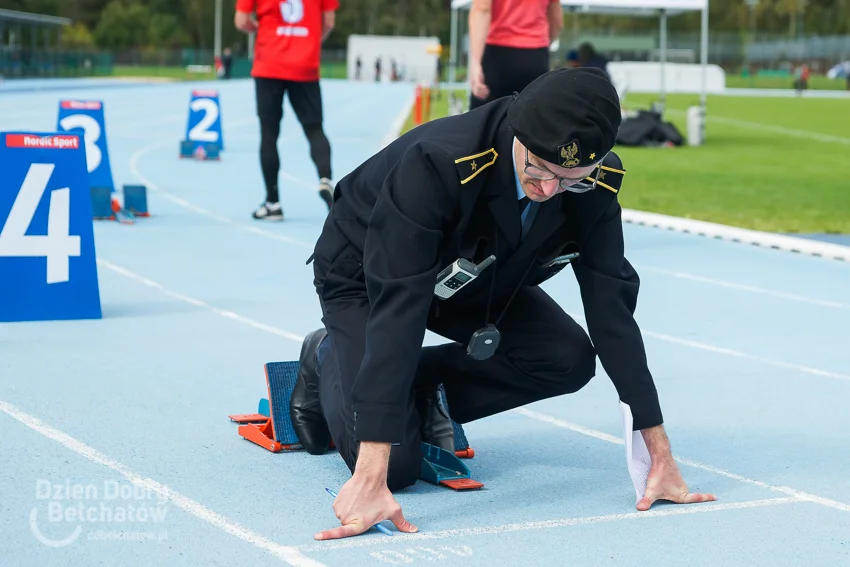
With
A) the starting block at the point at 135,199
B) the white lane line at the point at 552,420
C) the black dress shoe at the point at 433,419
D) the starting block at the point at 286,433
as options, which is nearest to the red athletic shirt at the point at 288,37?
the starting block at the point at 135,199

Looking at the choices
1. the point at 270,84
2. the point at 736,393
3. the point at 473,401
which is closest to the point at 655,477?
the point at 473,401

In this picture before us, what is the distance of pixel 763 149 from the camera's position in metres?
19.2

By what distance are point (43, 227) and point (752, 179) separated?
9.99 metres

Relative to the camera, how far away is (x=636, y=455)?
356 cm

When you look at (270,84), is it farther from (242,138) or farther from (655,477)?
(242,138)

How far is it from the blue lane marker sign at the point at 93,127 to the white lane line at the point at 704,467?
715 cm

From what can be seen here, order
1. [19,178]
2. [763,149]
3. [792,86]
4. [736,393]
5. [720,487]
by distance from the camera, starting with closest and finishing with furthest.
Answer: [720,487] < [736,393] < [19,178] < [763,149] < [792,86]

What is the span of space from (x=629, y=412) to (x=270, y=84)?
20.4 feet

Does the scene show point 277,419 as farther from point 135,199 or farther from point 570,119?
point 135,199

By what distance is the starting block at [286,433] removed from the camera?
3848 millimetres

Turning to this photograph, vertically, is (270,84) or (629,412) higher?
(270,84)

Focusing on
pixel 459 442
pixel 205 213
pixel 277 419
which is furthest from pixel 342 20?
pixel 459 442

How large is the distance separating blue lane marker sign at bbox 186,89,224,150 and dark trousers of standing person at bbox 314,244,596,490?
12.6 meters

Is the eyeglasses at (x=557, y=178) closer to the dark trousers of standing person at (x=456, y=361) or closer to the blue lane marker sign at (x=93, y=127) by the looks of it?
the dark trousers of standing person at (x=456, y=361)
